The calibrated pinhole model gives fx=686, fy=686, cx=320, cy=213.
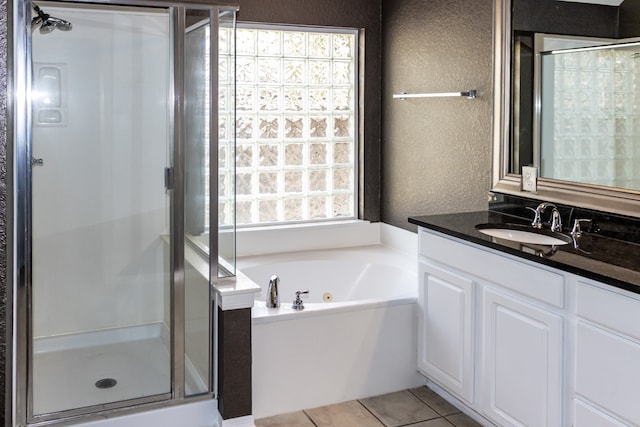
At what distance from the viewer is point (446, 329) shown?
2.89 meters

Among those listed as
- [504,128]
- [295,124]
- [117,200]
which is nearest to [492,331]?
[504,128]

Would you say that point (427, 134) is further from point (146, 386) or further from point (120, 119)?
point (146, 386)

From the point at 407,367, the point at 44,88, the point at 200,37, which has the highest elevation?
the point at 200,37

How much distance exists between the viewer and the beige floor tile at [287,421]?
113 inches

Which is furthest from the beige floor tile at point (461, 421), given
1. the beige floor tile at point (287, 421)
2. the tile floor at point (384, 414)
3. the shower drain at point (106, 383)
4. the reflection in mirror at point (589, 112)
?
the shower drain at point (106, 383)

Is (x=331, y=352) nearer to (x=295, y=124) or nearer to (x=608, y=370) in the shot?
(x=608, y=370)

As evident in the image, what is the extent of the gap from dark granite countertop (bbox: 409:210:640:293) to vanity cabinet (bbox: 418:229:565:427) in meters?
0.05

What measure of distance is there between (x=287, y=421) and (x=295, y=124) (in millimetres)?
1833

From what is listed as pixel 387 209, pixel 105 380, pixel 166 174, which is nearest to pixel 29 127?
pixel 166 174

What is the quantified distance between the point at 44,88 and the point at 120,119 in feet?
1.41

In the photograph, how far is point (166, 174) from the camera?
2.79 m

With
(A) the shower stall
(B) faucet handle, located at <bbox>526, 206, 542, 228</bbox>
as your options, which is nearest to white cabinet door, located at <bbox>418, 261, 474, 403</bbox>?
(B) faucet handle, located at <bbox>526, 206, 542, 228</bbox>

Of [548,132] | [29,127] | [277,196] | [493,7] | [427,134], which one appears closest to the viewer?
[29,127]

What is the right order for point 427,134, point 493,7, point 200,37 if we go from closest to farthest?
point 200,37
point 493,7
point 427,134
